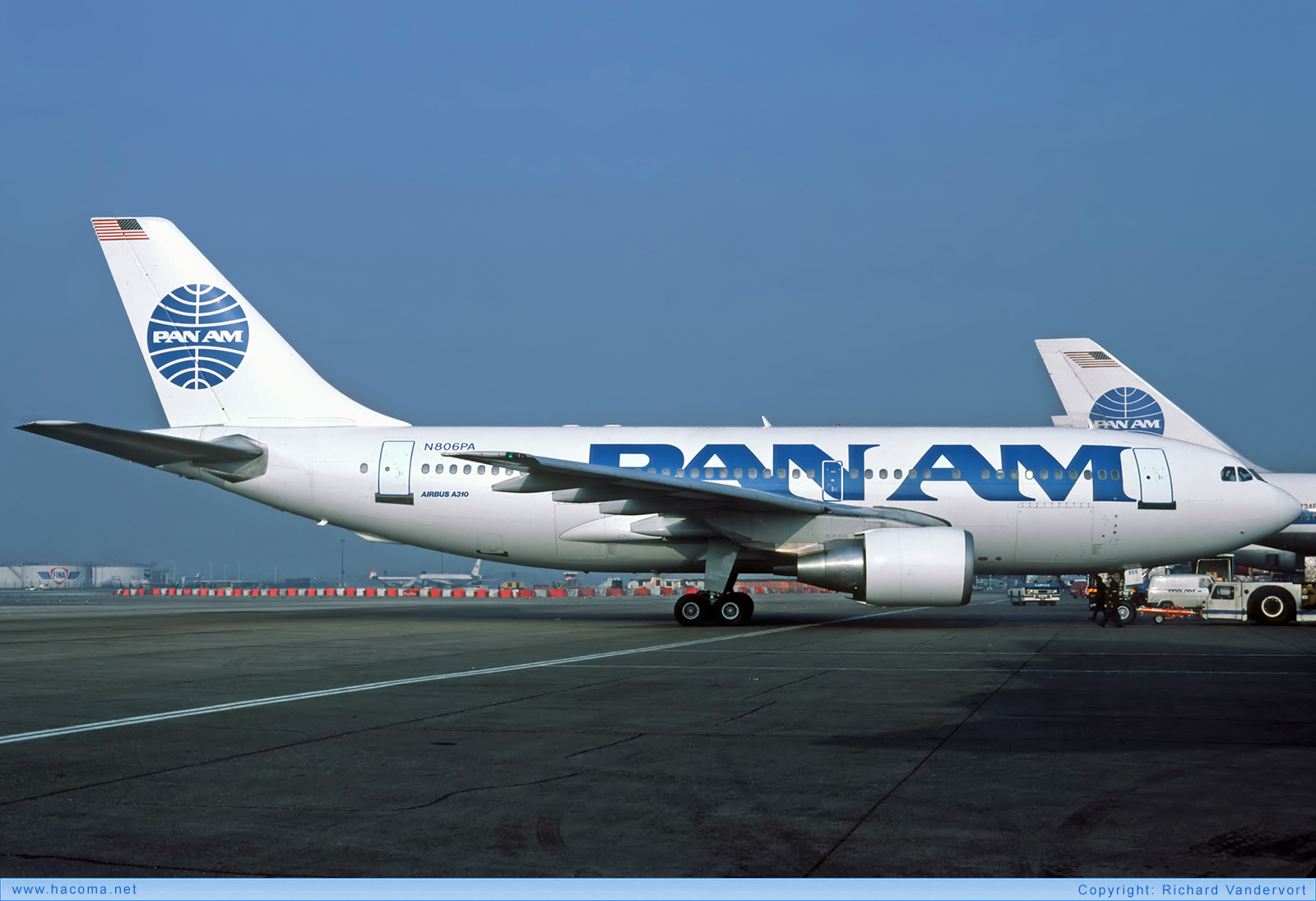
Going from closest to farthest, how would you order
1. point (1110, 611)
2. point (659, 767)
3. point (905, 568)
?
point (659, 767)
point (905, 568)
point (1110, 611)

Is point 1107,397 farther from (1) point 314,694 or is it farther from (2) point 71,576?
(2) point 71,576

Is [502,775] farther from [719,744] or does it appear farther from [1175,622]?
[1175,622]

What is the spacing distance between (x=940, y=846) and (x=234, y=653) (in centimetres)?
1181

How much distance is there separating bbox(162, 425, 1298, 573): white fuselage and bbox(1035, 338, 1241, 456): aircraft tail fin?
1458cm

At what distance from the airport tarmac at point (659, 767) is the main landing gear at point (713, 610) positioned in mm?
6615

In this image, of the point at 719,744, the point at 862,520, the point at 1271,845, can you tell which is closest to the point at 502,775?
the point at 719,744

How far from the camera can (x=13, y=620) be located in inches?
957

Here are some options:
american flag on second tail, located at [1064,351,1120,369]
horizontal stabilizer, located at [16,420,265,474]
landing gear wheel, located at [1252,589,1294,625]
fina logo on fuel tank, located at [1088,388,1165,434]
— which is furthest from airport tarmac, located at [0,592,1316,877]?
american flag on second tail, located at [1064,351,1120,369]

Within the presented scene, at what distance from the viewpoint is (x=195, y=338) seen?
22406 mm

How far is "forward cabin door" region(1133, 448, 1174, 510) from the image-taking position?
66.7 feet

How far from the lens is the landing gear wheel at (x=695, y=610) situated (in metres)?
20.0

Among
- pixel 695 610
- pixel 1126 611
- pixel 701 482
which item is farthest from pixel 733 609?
pixel 1126 611

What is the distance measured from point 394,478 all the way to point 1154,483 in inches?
567

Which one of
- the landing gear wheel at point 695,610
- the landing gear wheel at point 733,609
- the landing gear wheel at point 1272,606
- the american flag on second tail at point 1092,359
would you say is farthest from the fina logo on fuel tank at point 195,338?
the american flag on second tail at point 1092,359
